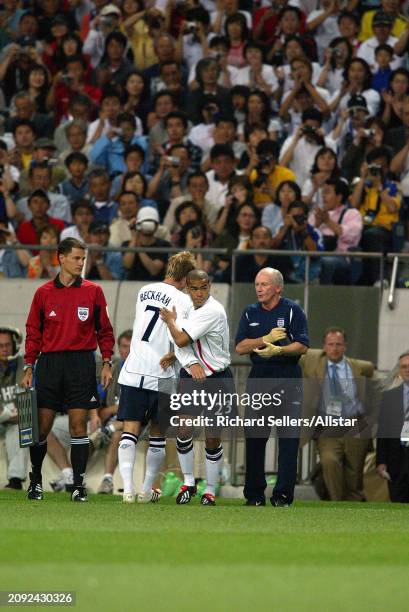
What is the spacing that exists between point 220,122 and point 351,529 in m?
10.4

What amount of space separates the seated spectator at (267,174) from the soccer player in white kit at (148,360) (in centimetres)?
584

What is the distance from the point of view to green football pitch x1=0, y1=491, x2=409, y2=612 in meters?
6.96

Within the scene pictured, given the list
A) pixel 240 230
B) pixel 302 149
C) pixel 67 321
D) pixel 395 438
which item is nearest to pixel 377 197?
pixel 302 149

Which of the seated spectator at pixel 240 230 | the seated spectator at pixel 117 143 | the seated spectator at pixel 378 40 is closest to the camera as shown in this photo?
the seated spectator at pixel 240 230

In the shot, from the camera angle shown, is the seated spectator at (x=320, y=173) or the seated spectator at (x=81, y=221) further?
the seated spectator at (x=320, y=173)

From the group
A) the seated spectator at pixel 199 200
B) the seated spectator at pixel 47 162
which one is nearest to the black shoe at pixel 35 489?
the seated spectator at pixel 199 200

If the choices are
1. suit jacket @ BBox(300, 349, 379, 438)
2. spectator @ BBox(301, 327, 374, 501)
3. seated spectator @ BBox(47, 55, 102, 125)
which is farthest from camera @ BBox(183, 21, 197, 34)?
suit jacket @ BBox(300, 349, 379, 438)

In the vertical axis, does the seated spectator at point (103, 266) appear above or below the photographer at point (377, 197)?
below

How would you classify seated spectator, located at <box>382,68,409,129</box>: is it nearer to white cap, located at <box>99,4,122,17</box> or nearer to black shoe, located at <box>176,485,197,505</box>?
white cap, located at <box>99,4,122,17</box>

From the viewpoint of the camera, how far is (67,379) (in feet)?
42.9

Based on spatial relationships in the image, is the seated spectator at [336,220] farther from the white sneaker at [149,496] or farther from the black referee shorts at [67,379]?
the black referee shorts at [67,379]

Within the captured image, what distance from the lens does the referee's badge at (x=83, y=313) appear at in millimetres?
13031

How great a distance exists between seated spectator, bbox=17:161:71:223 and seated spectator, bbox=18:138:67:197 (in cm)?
7

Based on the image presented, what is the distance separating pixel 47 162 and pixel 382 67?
5028 millimetres
